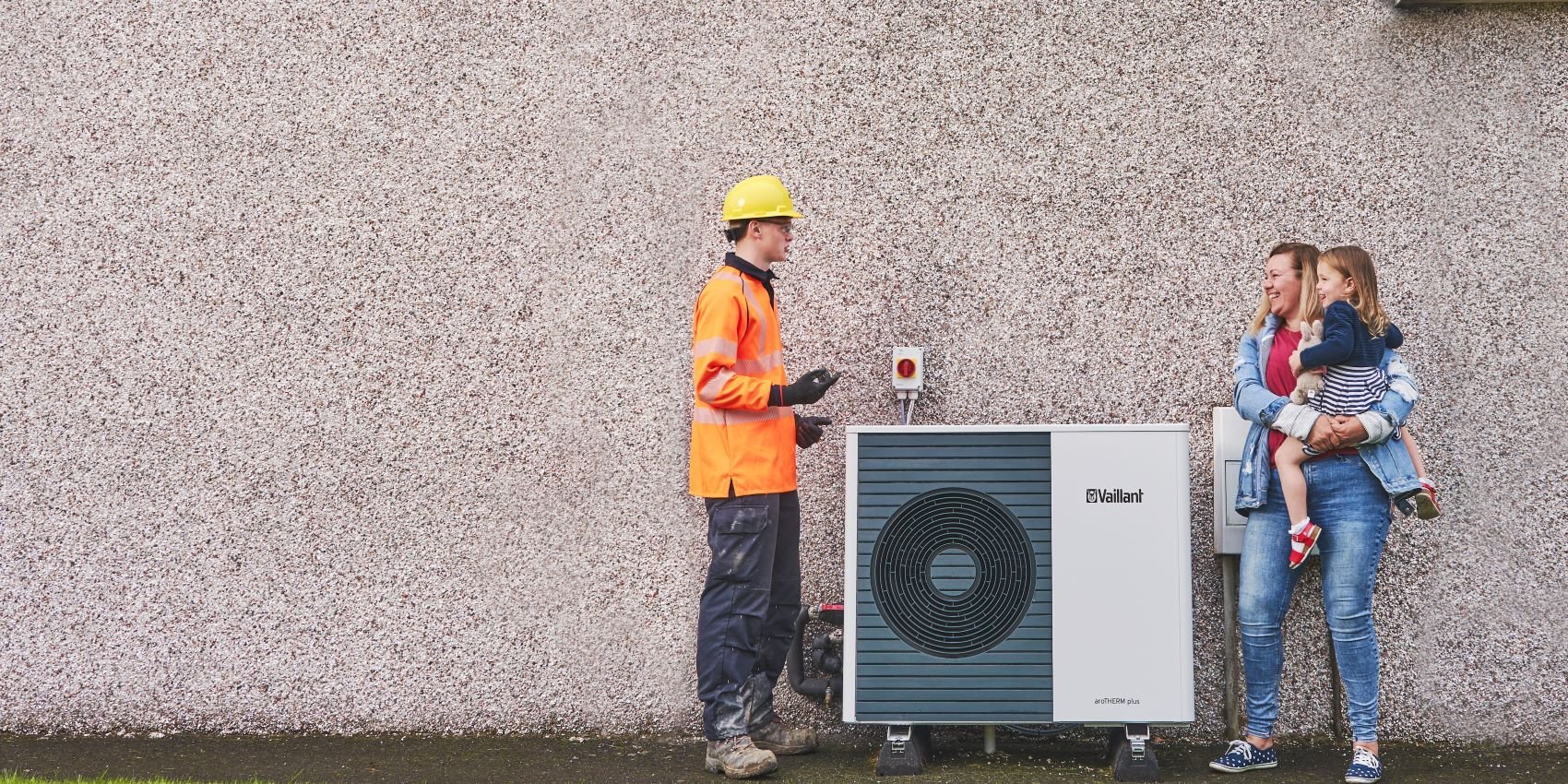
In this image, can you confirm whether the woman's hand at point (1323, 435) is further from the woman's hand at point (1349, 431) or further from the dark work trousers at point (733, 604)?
the dark work trousers at point (733, 604)

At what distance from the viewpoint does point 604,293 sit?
389 cm

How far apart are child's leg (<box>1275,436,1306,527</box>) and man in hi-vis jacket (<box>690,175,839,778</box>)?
1189 mm

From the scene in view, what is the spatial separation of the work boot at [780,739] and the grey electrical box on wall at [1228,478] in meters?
1.34

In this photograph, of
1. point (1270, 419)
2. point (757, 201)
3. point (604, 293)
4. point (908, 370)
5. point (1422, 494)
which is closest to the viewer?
point (1422, 494)

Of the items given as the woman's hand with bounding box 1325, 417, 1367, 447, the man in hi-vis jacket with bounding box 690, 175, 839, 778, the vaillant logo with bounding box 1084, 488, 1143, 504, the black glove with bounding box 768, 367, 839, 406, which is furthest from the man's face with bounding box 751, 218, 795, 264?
the woman's hand with bounding box 1325, 417, 1367, 447

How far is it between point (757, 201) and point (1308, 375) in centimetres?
151

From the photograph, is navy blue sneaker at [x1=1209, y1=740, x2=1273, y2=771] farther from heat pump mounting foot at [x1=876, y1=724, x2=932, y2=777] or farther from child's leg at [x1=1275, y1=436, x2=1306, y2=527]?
heat pump mounting foot at [x1=876, y1=724, x2=932, y2=777]

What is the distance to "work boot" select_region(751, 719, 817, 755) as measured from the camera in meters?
3.51

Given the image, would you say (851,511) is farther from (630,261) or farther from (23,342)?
(23,342)

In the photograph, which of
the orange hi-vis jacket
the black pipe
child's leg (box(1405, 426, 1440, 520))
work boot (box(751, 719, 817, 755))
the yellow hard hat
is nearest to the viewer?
child's leg (box(1405, 426, 1440, 520))

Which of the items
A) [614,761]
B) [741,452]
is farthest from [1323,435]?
[614,761]

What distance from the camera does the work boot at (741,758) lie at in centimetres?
322

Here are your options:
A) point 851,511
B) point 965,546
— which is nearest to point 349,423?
point 851,511

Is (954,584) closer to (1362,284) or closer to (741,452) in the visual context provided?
(741,452)
